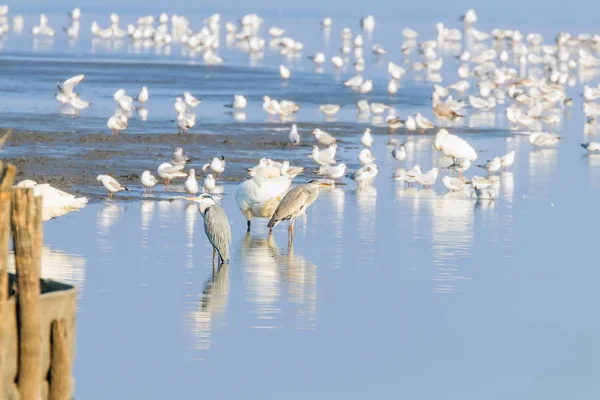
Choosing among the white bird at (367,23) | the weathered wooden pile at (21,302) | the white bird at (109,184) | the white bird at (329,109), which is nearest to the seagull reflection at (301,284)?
the weathered wooden pile at (21,302)

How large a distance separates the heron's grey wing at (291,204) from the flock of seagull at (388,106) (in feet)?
0.03

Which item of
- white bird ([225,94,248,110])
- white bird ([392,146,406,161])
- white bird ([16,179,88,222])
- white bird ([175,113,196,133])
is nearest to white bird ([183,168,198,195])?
white bird ([16,179,88,222])

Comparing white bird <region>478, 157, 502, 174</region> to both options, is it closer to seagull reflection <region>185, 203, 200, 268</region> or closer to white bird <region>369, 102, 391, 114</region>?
seagull reflection <region>185, 203, 200, 268</region>

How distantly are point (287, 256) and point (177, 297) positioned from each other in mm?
2328

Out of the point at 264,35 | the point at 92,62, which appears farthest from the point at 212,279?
the point at 264,35

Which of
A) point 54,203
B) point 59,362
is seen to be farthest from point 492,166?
point 59,362

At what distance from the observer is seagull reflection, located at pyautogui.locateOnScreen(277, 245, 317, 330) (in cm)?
1061

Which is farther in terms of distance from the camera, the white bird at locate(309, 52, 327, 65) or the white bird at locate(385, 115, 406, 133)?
the white bird at locate(309, 52, 327, 65)

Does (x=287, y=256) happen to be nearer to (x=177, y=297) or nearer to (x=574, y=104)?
(x=177, y=297)

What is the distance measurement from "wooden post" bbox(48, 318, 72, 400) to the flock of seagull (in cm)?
490

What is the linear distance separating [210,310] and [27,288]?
11.3 feet

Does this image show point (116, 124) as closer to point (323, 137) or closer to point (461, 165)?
point (323, 137)

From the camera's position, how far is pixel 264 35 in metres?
59.0

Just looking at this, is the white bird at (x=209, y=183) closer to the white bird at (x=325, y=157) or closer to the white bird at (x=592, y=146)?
the white bird at (x=325, y=157)
